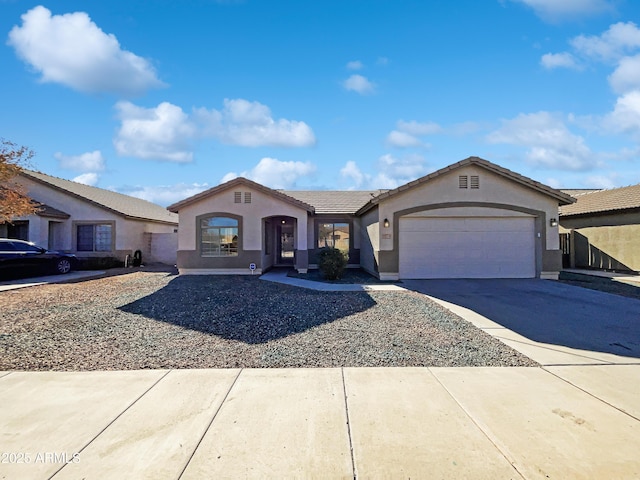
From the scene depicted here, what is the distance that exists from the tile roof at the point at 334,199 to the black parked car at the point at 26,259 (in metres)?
12.5

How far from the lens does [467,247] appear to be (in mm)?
13891

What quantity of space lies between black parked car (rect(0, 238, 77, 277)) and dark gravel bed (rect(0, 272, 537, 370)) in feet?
19.1

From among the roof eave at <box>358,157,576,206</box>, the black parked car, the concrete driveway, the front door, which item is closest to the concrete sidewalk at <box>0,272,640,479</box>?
the concrete driveway

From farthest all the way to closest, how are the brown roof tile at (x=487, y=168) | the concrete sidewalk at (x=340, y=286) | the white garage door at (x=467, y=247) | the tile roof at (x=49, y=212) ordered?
the tile roof at (x=49, y=212), the white garage door at (x=467, y=247), the brown roof tile at (x=487, y=168), the concrete sidewalk at (x=340, y=286)

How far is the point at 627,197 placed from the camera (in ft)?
55.2

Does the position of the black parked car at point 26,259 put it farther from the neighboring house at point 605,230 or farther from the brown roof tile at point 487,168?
the neighboring house at point 605,230

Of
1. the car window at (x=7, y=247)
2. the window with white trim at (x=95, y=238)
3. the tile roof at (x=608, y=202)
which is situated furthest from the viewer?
the window with white trim at (x=95, y=238)

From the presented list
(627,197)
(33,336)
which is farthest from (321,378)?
(627,197)

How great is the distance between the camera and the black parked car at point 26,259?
14.5m

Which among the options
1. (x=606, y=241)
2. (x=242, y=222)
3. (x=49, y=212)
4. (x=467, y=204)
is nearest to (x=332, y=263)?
(x=242, y=222)

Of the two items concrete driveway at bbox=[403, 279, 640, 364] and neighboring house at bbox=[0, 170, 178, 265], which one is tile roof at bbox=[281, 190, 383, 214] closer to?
concrete driveway at bbox=[403, 279, 640, 364]

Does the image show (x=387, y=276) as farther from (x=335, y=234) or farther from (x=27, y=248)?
(x=27, y=248)

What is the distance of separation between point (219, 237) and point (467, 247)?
10494mm

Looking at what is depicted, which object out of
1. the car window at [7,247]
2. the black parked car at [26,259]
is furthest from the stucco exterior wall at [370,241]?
the car window at [7,247]
